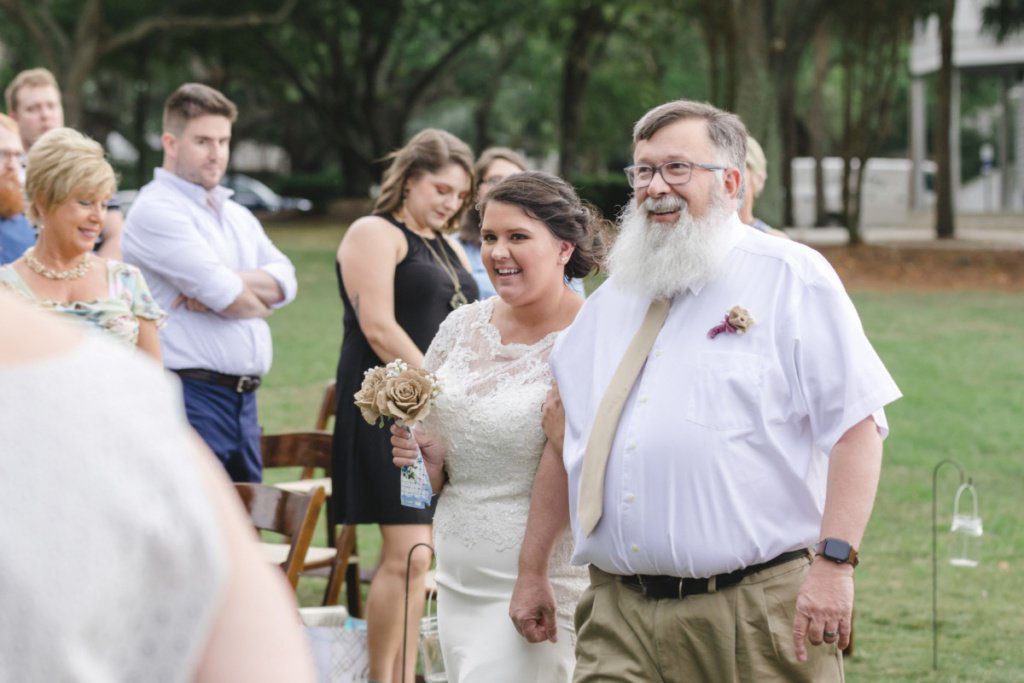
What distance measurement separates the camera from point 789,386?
378 cm

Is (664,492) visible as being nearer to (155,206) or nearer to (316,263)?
(155,206)

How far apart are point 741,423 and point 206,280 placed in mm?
3290

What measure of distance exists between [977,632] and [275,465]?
356 cm

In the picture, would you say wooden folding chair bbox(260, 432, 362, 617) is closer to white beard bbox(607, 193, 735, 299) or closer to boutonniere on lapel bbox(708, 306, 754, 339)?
white beard bbox(607, 193, 735, 299)

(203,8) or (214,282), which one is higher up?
(203,8)

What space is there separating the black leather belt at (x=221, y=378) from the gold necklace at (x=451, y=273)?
1047mm

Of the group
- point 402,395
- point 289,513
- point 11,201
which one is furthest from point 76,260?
point 402,395

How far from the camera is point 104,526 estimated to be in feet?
3.13

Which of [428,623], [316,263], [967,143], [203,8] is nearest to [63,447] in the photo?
[428,623]

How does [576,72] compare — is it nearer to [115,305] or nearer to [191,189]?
[191,189]

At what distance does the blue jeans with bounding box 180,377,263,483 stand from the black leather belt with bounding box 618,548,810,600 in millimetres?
2885

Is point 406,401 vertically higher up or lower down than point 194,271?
lower down

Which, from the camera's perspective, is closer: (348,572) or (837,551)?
(837,551)

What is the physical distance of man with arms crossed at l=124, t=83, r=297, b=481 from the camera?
637 centimetres
